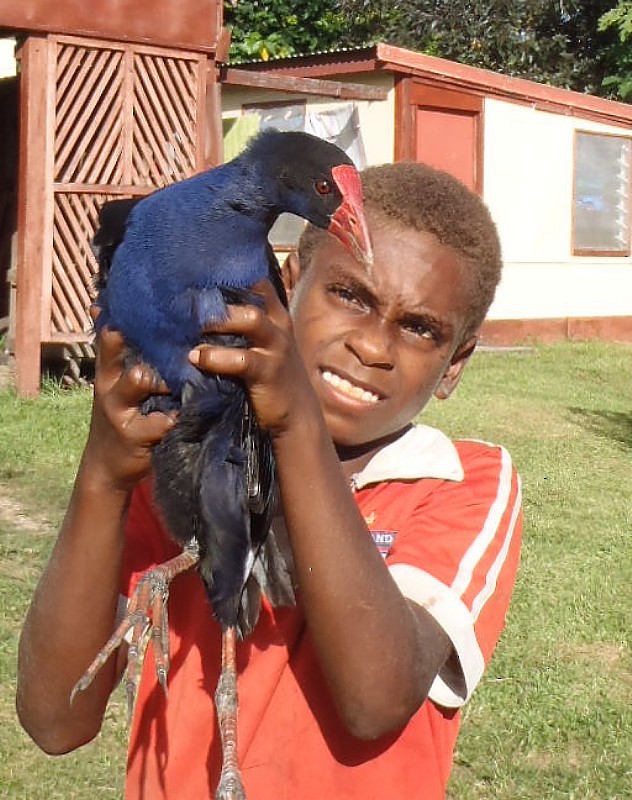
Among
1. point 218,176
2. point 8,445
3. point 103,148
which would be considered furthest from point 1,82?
point 218,176

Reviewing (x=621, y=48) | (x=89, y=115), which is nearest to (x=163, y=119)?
(x=89, y=115)

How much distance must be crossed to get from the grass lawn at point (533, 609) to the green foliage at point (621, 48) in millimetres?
12019

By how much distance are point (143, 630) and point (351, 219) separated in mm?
689

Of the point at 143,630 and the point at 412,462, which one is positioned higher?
the point at 412,462

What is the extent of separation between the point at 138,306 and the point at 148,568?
436 mm

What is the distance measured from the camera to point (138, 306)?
5.70 ft

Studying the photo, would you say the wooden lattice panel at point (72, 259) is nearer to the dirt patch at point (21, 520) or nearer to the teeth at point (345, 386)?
the dirt patch at point (21, 520)

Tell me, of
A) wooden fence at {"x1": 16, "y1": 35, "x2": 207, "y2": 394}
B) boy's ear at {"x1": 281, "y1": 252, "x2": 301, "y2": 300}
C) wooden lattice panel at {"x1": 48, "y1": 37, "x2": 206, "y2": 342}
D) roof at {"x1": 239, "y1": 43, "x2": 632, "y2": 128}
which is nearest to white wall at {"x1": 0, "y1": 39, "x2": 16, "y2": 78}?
wooden fence at {"x1": 16, "y1": 35, "x2": 207, "y2": 394}

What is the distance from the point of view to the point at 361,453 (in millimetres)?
1927

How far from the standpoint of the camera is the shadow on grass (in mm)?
9125

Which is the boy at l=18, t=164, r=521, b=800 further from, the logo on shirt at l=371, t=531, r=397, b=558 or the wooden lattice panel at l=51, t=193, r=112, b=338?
the wooden lattice panel at l=51, t=193, r=112, b=338

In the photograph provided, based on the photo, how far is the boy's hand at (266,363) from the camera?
1.36 meters

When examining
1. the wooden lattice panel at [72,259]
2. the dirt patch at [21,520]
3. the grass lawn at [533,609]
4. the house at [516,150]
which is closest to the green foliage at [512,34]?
the house at [516,150]

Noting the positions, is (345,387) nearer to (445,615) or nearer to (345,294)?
(345,294)
